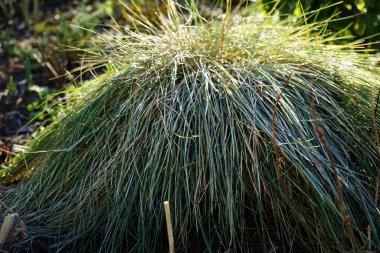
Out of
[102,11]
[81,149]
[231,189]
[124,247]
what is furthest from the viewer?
[102,11]

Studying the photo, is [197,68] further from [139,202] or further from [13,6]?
[13,6]

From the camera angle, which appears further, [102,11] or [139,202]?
[102,11]

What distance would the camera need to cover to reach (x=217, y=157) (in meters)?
2.41

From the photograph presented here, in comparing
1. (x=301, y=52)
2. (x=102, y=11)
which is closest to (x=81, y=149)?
(x=301, y=52)

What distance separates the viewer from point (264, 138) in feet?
8.09

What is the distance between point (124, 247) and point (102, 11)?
11.4ft

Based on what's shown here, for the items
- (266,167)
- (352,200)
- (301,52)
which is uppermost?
(301,52)

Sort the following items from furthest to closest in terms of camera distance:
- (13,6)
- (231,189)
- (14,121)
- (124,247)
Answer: (13,6) < (14,121) < (124,247) < (231,189)

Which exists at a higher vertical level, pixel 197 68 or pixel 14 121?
pixel 197 68

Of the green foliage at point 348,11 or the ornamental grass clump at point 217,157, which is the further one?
the green foliage at point 348,11

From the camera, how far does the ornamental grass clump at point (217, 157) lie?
235cm

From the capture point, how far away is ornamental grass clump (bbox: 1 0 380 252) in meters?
2.35

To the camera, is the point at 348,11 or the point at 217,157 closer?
the point at 217,157

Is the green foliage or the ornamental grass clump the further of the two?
the green foliage
